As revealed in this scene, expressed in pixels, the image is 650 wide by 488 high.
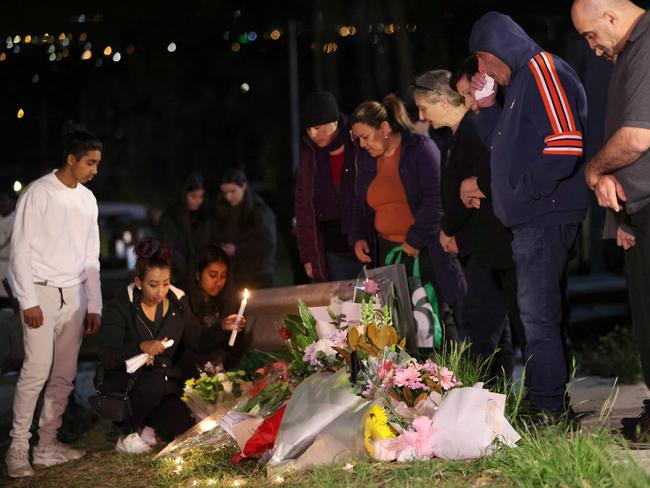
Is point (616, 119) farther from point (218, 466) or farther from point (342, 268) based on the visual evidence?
point (342, 268)

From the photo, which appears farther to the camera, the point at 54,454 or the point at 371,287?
the point at 54,454

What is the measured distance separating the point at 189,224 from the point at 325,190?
2.54 m

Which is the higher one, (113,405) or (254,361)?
(254,361)

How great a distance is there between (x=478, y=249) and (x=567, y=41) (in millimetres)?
10805

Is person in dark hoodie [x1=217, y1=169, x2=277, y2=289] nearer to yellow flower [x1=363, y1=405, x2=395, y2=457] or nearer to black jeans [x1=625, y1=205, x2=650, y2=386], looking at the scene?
yellow flower [x1=363, y1=405, x2=395, y2=457]

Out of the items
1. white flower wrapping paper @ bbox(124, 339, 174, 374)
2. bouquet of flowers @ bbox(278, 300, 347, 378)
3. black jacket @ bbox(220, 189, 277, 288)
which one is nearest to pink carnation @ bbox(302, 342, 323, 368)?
bouquet of flowers @ bbox(278, 300, 347, 378)

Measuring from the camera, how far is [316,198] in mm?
9219

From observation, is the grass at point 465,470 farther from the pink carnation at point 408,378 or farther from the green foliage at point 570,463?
the pink carnation at point 408,378

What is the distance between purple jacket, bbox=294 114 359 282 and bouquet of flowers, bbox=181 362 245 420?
1539mm

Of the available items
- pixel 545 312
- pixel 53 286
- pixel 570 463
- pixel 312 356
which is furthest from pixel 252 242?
pixel 570 463

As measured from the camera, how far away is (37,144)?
3481cm

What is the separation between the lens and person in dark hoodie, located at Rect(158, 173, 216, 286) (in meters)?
11.4

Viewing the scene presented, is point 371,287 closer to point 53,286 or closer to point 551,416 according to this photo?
point 551,416

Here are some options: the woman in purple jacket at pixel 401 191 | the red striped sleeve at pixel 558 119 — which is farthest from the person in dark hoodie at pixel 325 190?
the red striped sleeve at pixel 558 119
